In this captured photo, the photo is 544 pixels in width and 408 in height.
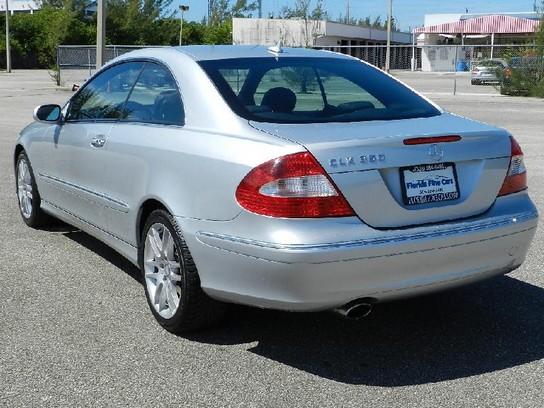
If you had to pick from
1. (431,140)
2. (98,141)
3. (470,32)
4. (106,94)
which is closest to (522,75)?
(106,94)

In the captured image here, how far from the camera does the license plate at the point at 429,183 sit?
12.6 feet

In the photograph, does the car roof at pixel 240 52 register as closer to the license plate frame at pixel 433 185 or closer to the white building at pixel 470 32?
the license plate frame at pixel 433 185

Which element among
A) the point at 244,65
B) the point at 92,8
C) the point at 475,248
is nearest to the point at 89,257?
the point at 244,65

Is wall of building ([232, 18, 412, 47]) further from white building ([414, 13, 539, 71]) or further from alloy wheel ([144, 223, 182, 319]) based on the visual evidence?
alloy wheel ([144, 223, 182, 319])

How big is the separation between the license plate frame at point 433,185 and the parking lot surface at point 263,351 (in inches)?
33.3

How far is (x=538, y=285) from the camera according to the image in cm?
541

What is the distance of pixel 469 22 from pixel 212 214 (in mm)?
67165

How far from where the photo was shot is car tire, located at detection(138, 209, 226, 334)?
4.21m

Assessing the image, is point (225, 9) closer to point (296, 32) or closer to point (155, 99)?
point (296, 32)

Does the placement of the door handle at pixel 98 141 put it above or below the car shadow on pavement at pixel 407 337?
above

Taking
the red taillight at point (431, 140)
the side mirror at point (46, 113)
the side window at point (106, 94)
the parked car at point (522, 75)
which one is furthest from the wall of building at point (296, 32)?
the red taillight at point (431, 140)

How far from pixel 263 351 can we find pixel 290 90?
58.9 inches

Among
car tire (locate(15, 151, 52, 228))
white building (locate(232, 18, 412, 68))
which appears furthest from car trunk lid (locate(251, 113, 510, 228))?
white building (locate(232, 18, 412, 68))

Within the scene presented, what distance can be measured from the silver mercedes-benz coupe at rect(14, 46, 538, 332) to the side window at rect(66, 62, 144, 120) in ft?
0.13
